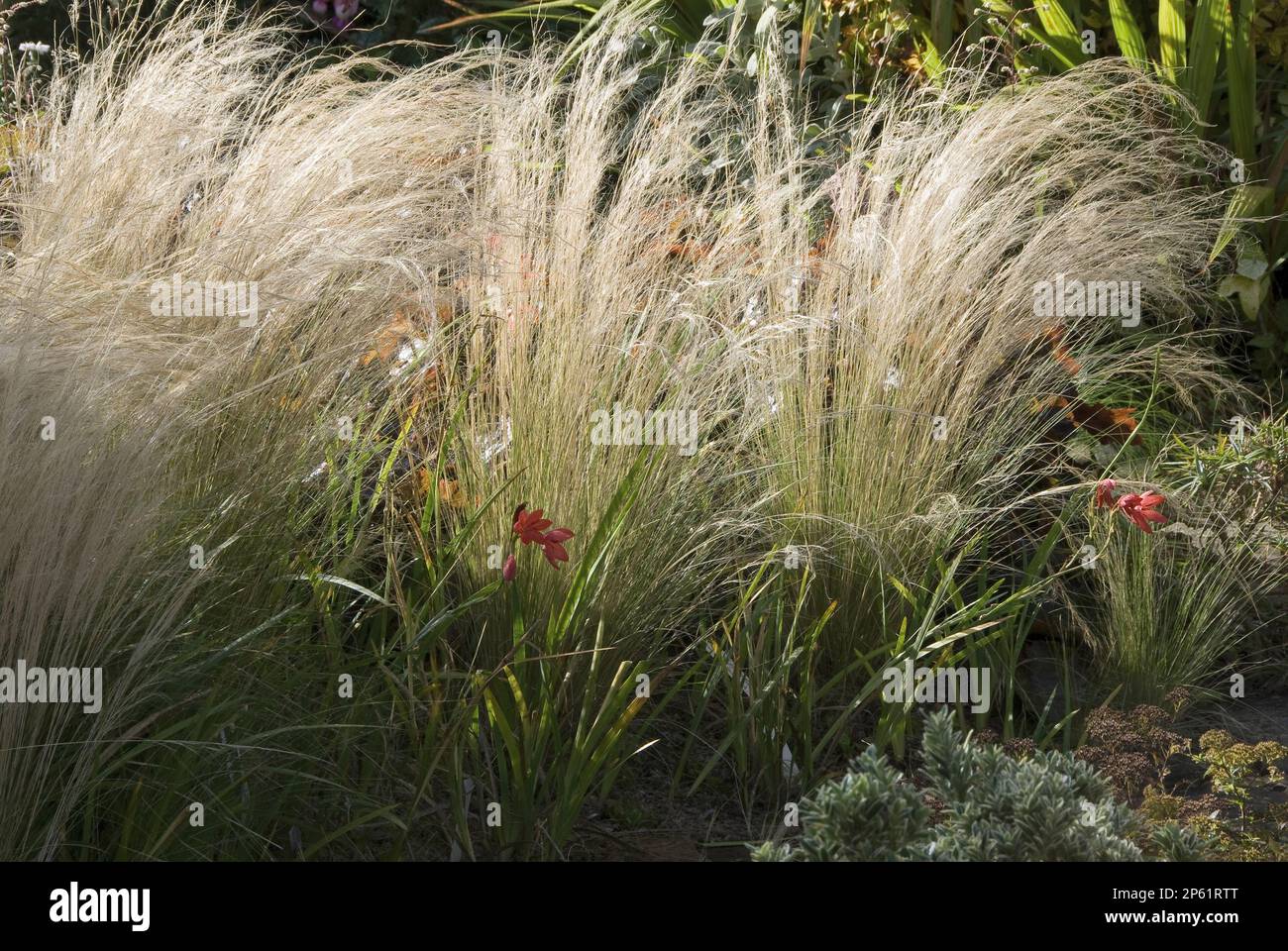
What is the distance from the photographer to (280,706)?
2.32m

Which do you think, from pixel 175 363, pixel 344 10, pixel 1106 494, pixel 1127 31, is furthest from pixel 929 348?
pixel 344 10

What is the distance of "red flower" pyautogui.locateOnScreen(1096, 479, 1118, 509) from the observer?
289cm

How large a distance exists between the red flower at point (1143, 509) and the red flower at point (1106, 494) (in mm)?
44

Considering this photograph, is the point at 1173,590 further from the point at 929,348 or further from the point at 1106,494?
the point at 929,348

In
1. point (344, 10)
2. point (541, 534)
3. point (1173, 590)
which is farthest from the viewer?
point (344, 10)

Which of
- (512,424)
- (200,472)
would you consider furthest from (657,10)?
(200,472)

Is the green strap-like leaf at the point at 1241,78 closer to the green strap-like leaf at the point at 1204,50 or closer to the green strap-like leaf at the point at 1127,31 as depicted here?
the green strap-like leaf at the point at 1204,50

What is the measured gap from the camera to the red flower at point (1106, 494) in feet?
9.48

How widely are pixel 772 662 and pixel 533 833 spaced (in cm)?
65

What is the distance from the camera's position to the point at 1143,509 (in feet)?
9.29

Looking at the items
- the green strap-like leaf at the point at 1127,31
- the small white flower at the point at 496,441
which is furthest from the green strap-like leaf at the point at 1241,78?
the small white flower at the point at 496,441

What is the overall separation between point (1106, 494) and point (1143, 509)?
0.11 m

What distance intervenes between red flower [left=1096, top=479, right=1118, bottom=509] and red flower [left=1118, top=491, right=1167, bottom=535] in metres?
0.04
